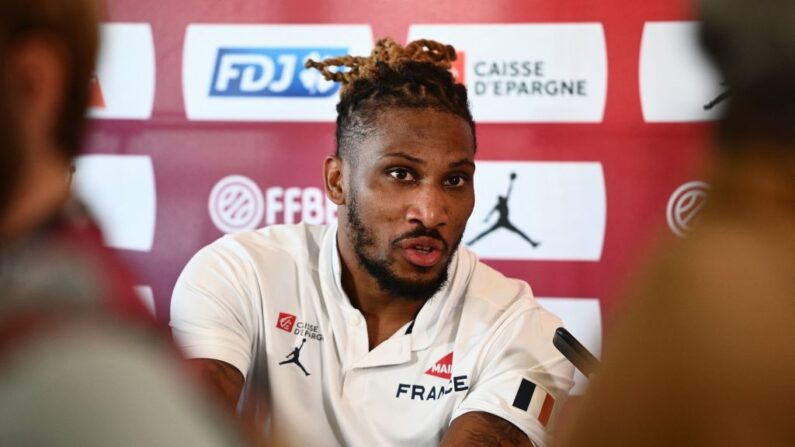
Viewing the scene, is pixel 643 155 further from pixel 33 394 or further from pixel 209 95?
pixel 33 394

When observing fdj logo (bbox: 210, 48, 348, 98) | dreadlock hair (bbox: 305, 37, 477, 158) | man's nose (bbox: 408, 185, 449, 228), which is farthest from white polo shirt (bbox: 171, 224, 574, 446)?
fdj logo (bbox: 210, 48, 348, 98)

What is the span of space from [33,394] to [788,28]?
57 centimetres

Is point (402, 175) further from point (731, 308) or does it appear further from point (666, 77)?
point (731, 308)

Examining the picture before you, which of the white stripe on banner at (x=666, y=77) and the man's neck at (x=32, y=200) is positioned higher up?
the white stripe on banner at (x=666, y=77)

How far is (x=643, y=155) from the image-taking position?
7.92 ft

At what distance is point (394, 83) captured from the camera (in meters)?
1.99

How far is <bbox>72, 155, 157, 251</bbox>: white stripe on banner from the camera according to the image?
2.48m

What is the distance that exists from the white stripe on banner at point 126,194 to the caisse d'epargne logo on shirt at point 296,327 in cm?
70

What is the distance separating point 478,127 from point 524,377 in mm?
798

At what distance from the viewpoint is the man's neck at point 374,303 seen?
6.56 feet

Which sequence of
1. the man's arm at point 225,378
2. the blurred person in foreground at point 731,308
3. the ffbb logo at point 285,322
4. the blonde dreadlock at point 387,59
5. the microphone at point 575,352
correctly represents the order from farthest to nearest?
the blonde dreadlock at point 387,59
the ffbb logo at point 285,322
the microphone at point 575,352
the man's arm at point 225,378
the blurred person in foreground at point 731,308

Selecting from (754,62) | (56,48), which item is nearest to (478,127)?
(754,62)

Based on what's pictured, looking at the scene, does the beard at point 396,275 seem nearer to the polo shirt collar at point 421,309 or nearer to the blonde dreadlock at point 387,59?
the polo shirt collar at point 421,309

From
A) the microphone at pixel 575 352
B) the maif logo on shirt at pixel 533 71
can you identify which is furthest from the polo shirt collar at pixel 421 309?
the maif logo on shirt at pixel 533 71
